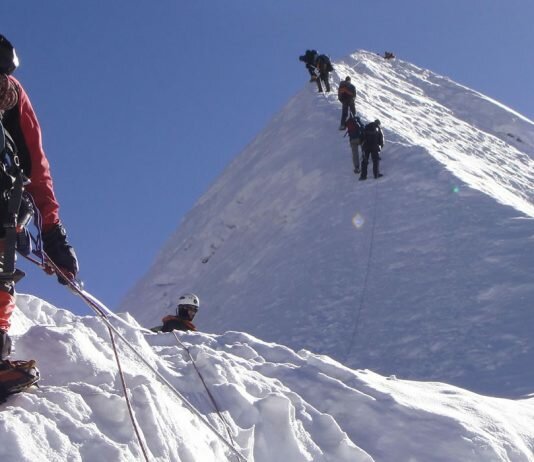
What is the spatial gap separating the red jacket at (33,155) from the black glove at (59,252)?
43 mm

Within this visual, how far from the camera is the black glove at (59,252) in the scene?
164 inches

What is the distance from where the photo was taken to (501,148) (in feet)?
81.4

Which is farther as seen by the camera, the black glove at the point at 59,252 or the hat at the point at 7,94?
the black glove at the point at 59,252

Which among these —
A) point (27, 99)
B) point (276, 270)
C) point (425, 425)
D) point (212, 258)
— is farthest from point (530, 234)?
point (27, 99)

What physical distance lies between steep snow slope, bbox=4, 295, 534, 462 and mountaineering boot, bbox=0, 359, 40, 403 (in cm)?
6

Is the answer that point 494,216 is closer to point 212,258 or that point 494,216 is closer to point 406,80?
point 212,258

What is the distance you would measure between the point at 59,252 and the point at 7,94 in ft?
2.81

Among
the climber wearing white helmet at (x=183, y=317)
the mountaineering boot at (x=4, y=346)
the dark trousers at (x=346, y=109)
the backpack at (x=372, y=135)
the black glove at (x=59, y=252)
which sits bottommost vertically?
the mountaineering boot at (x=4, y=346)

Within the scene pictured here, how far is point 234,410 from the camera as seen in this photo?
4.69 metres

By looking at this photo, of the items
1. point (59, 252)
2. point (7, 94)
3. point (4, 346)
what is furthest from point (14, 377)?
point (7, 94)

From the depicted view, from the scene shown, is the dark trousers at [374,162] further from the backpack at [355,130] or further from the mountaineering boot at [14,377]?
the mountaineering boot at [14,377]

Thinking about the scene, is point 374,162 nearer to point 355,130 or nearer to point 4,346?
point 355,130

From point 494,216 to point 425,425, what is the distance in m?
10.3

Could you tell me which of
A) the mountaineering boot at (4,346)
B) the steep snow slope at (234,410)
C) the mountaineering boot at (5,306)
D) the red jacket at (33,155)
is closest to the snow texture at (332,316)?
the steep snow slope at (234,410)
